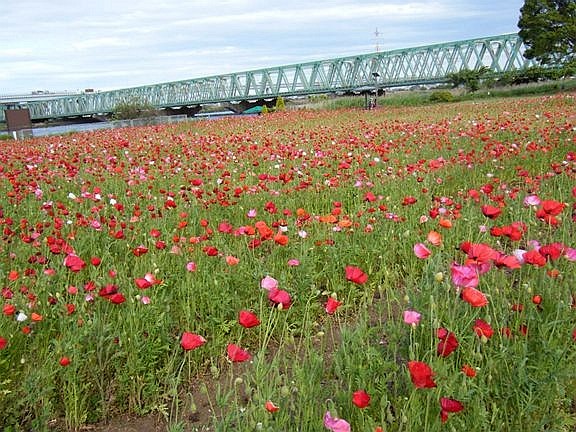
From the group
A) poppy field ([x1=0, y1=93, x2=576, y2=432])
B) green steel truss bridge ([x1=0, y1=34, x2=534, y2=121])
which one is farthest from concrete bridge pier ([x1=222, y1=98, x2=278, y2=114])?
poppy field ([x1=0, y1=93, x2=576, y2=432])

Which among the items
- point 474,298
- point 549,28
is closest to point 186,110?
point 549,28

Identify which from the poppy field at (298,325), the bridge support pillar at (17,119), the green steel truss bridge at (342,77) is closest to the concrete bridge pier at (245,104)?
the green steel truss bridge at (342,77)

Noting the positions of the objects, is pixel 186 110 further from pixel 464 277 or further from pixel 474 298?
pixel 474 298

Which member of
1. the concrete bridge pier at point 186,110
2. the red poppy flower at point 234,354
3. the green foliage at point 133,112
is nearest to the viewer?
the red poppy flower at point 234,354

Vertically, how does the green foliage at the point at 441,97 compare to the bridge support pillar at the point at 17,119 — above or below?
below

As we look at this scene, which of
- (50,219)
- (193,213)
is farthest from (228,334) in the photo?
(50,219)

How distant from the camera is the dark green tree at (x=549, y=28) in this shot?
120 feet

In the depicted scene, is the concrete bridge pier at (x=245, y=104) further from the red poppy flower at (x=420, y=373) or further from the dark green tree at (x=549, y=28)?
the red poppy flower at (x=420, y=373)

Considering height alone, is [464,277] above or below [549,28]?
below

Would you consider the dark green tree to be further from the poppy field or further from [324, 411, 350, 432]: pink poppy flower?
[324, 411, 350, 432]: pink poppy flower

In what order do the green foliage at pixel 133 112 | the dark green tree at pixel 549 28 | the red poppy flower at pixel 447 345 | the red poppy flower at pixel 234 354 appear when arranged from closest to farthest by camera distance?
1. the red poppy flower at pixel 234 354
2. the red poppy flower at pixel 447 345
3. the dark green tree at pixel 549 28
4. the green foliage at pixel 133 112

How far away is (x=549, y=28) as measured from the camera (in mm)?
37688

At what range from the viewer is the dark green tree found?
36719 mm

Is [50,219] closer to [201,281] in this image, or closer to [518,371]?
[201,281]
